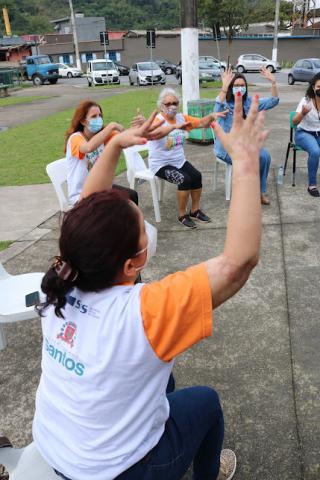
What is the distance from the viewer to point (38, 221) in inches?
200

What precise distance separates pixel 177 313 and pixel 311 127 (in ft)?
16.7

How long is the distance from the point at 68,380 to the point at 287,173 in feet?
18.6

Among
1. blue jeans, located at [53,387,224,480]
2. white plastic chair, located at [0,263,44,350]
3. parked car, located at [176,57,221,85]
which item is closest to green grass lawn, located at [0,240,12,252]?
white plastic chair, located at [0,263,44,350]

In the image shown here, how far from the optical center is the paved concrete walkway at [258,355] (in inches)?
81.0

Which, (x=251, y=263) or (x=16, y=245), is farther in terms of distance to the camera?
(x=16, y=245)

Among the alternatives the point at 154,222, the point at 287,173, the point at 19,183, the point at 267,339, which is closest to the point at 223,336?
the point at 267,339

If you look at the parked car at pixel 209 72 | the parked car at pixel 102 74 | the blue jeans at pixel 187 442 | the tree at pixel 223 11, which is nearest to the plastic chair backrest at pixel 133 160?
the blue jeans at pixel 187 442

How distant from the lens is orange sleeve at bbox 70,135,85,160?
3799 mm

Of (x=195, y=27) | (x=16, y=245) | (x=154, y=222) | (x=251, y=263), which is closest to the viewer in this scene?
(x=251, y=263)

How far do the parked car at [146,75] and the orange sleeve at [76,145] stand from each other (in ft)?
72.3

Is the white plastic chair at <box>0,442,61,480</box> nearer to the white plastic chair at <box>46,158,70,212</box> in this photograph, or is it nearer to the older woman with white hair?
the white plastic chair at <box>46,158,70,212</box>

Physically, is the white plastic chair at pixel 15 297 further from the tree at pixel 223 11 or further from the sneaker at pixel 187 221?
the tree at pixel 223 11

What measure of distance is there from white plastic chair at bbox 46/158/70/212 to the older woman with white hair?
108 centimetres

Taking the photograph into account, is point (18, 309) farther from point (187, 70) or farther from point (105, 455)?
point (187, 70)
